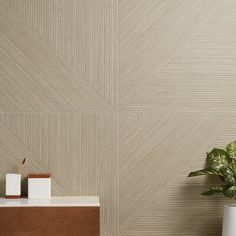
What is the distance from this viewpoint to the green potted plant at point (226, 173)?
8.87 ft

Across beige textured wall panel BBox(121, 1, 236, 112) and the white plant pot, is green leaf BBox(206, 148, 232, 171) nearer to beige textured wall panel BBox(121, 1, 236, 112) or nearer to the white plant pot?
beige textured wall panel BBox(121, 1, 236, 112)

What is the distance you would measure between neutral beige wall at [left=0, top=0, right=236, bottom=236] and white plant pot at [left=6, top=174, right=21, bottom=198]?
99 millimetres

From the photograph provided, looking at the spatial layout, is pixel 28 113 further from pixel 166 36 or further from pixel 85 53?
pixel 166 36

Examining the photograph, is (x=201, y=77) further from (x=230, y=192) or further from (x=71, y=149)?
(x=71, y=149)

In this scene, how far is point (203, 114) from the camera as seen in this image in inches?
118

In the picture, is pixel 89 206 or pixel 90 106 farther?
pixel 90 106

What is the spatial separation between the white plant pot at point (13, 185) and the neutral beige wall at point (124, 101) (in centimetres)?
10

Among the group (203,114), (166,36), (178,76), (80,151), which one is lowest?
(80,151)

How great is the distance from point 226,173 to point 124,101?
2.34 ft

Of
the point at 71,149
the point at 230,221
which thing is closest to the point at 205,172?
the point at 230,221

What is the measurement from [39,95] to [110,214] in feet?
2.65

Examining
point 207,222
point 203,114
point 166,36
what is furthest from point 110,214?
point 166,36

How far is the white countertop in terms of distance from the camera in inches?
104

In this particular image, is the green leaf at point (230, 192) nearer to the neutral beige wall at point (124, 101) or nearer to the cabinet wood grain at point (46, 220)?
the neutral beige wall at point (124, 101)
